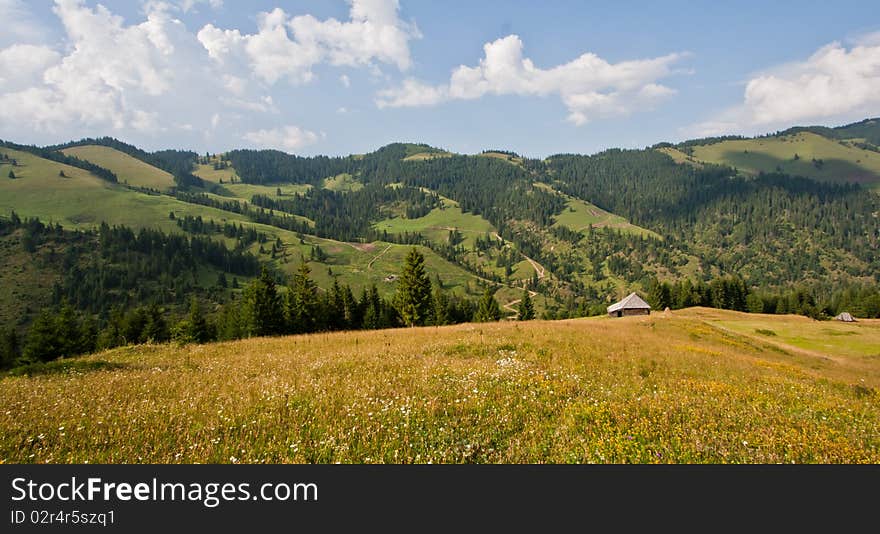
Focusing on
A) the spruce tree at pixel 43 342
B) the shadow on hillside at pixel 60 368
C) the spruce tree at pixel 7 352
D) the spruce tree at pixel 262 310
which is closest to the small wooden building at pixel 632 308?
the spruce tree at pixel 262 310

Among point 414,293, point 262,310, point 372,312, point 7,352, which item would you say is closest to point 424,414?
point 414,293

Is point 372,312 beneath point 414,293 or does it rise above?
beneath

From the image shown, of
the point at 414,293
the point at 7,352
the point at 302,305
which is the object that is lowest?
the point at 7,352

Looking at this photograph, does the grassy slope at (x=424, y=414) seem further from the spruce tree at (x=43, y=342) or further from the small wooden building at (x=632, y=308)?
the small wooden building at (x=632, y=308)

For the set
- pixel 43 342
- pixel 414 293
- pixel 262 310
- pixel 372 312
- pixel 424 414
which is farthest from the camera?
pixel 372 312

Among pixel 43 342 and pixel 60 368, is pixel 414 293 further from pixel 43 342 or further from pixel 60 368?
pixel 43 342

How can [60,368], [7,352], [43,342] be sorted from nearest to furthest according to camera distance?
[60,368] → [43,342] → [7,352]

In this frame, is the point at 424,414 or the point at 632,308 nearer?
the point at 424,414

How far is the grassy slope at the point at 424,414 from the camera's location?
6.13 metres

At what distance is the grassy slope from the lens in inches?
241

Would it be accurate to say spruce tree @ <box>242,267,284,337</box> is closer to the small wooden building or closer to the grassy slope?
the grassy slope

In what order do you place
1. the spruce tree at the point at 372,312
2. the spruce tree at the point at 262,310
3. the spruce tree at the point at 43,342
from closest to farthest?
the spruce tree at the point at 43,342
the spruce tree at the point at 262,310
the spruce tree at the point at 372,312

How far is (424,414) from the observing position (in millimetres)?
7734
